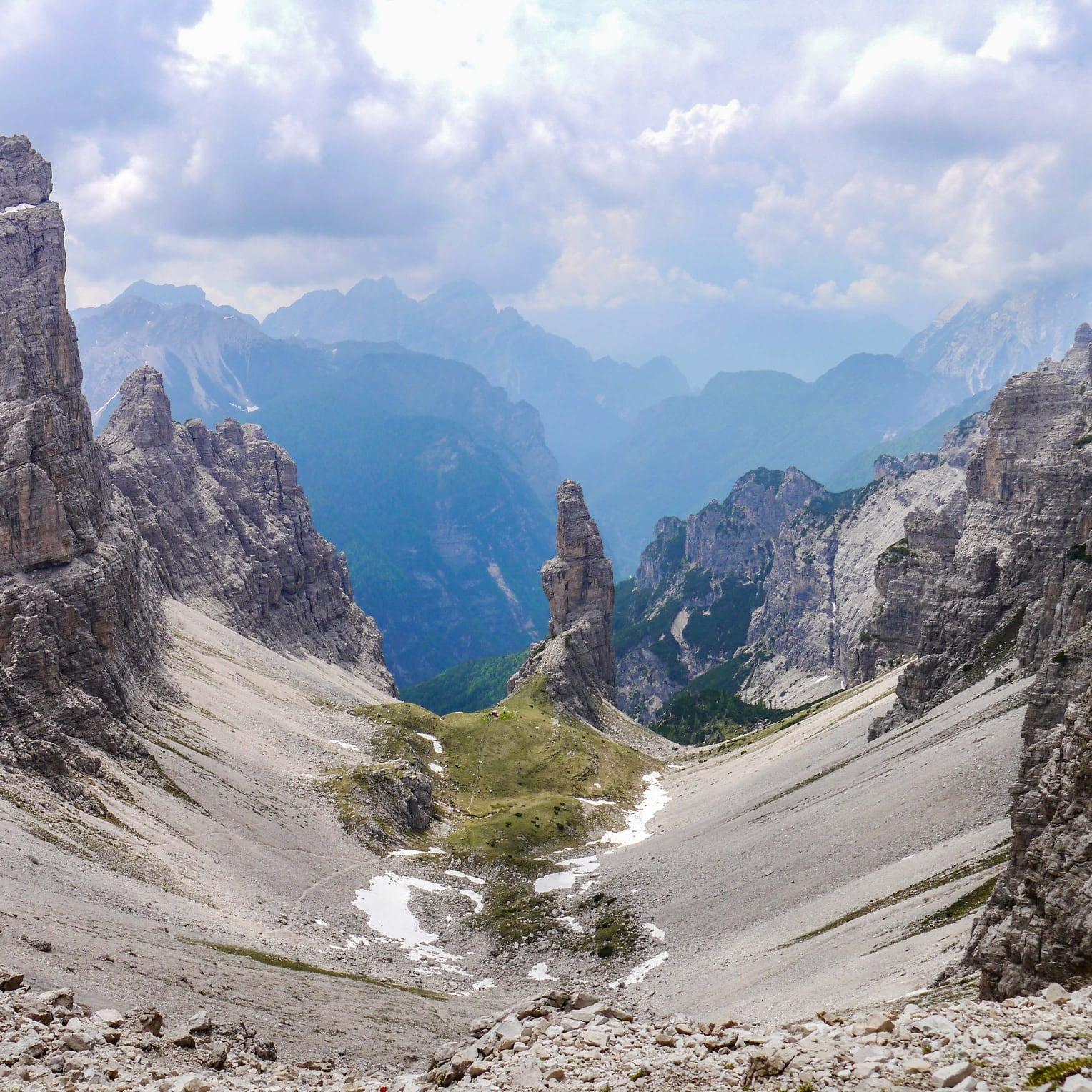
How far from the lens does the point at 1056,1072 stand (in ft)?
77.5

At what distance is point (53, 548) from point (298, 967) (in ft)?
232

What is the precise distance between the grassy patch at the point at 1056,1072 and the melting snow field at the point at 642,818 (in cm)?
10161

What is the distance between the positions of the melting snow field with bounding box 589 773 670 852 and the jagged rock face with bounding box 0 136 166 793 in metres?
57.9

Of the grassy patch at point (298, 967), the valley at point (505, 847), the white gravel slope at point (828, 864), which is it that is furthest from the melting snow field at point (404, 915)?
the white gravel slope at point (828, 864)

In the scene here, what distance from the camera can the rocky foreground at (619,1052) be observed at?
2497 centimetres

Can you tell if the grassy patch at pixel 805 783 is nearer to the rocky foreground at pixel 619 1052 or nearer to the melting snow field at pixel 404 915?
the melting snow field at pixel 404 915

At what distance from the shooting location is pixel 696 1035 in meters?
30.6

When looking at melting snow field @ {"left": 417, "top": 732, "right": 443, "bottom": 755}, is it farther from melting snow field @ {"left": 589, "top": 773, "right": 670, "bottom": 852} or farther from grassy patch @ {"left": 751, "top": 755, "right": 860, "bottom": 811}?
grassy patch @ {"left": 751, "top": 755, "right": 860, "bottom": 811}

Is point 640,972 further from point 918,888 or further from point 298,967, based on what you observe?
point 298,967

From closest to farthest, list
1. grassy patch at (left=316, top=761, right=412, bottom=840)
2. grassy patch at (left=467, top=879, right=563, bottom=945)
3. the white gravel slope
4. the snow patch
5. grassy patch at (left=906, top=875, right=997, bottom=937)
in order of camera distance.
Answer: the white gravel slope
grassy patch at (left=906, top=875, right=997, bottom=937)
grassy patch at (left=467, top=879, right=563, bottom=945)
the snow patch
grassy patch at (left=316, top=761, right=412, bottom=840)

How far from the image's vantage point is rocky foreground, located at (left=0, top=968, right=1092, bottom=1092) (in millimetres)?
24969

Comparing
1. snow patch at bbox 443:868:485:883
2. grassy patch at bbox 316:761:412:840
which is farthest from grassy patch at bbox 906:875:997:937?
grassy patch at bbox 316:761:412:840

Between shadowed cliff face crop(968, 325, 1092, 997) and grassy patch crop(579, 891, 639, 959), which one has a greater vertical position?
shadowed cliff face crop(968, 325, 1092, 997)

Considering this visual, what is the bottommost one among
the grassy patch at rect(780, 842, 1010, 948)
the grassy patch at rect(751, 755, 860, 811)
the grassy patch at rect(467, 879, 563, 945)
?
the grassy patch at rect(751, 755, 860, 811)
